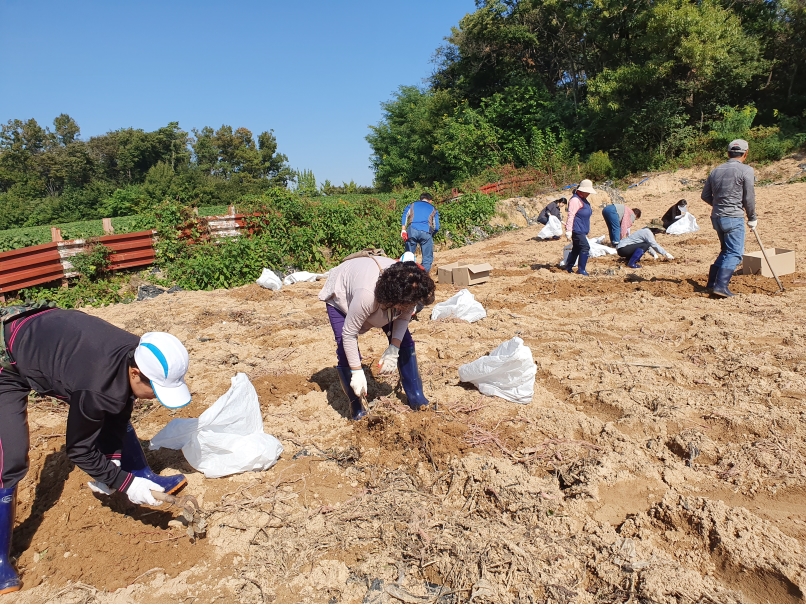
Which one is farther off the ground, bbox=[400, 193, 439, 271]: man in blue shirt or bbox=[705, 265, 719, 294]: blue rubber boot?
bbox=[400, 193, 439, 271]: man in blue shirt

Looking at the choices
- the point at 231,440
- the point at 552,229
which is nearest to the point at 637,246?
the point at 552,229

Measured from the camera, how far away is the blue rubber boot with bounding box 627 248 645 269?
8094 millimetres

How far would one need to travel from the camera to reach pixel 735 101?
2000 cm

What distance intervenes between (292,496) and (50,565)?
1.21 metres

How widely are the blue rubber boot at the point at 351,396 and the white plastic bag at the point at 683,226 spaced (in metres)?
9.07

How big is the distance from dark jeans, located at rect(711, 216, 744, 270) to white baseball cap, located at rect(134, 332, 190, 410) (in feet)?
19.2

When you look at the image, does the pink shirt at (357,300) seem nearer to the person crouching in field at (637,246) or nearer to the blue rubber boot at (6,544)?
the blue rubber boot at (6,544)

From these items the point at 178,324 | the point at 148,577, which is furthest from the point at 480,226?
the point at 148,577

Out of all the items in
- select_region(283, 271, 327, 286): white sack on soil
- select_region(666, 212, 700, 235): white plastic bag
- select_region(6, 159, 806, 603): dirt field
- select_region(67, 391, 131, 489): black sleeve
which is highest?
select_region(67, 391, 131, 489): black sleeve

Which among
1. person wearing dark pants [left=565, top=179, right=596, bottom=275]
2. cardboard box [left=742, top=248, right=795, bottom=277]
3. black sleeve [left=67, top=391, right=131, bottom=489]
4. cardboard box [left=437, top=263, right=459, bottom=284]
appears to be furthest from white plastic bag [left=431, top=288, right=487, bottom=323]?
black sleeve [left=67, top=391, right=131, bottom=489]

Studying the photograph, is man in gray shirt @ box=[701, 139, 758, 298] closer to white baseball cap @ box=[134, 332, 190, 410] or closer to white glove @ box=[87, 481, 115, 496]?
white baseball cap @ box=[134, 332, 190, 410]

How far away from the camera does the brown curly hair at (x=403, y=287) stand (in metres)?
2.96

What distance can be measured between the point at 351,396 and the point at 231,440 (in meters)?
0.88

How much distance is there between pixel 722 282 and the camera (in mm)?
6008
